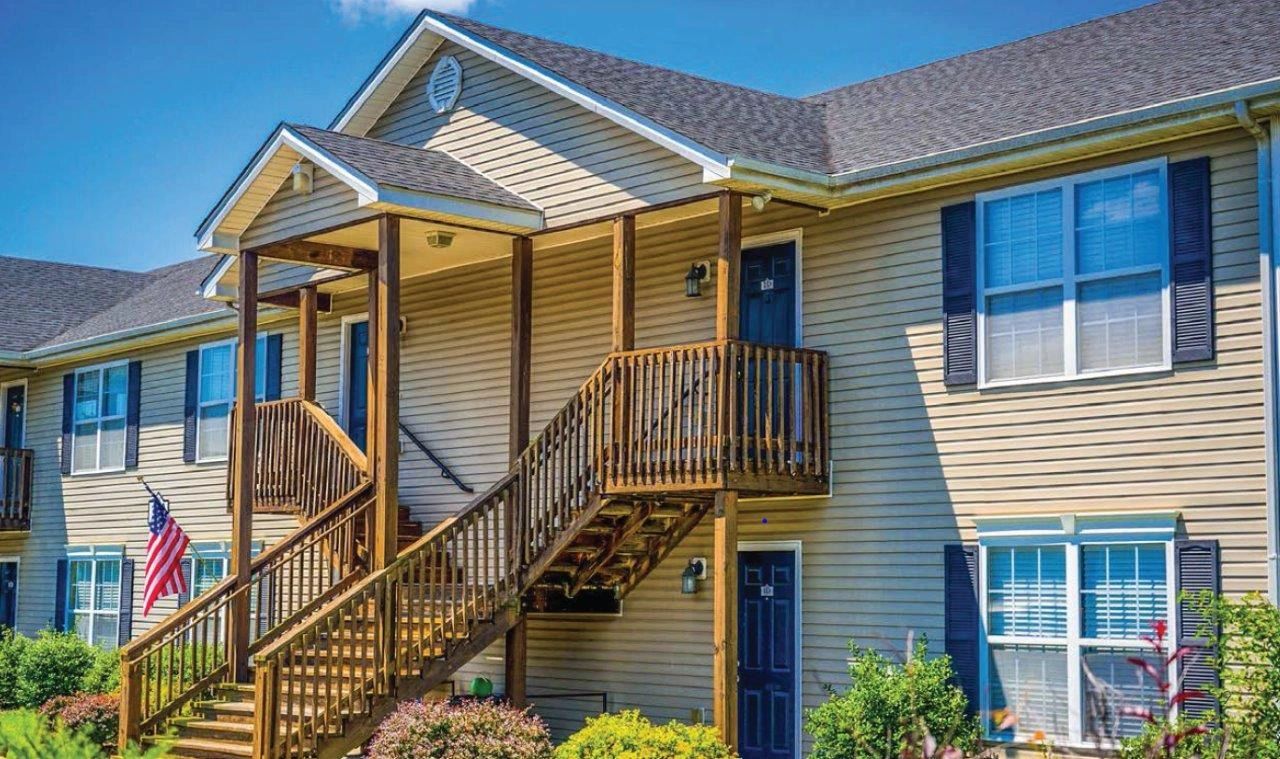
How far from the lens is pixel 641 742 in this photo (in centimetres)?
1341

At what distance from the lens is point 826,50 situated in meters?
32.8

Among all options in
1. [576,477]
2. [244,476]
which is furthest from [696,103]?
[244,476]

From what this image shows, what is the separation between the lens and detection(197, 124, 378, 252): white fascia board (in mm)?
15586

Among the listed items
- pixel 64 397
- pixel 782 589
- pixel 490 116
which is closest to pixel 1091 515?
pixel 782 589

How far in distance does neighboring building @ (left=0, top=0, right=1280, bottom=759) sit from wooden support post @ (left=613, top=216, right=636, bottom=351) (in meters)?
0.04

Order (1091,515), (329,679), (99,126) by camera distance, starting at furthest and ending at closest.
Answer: (99,126)
(329,679)
(1091,515)

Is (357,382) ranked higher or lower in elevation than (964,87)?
lower

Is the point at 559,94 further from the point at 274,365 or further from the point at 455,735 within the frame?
the point at 274,365

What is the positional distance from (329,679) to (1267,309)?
27.3 ft

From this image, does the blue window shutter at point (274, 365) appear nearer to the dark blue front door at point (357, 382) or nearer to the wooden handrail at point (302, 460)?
the dark blue front door at point (357, 382)

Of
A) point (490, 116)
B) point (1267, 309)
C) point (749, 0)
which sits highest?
point (749, 0)

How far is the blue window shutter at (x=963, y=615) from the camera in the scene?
45.5 feet

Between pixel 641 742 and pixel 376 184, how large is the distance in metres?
5.62

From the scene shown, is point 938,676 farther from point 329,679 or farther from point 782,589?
point 329,679
